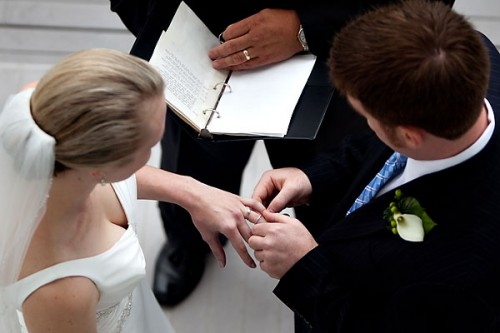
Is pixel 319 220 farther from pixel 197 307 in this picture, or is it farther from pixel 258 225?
pixel 197 307

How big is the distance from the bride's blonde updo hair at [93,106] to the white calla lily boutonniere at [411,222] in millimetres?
465

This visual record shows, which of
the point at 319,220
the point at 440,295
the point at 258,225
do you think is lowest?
the point at 319,220

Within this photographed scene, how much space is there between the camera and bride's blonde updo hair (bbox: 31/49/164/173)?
1.06 meters

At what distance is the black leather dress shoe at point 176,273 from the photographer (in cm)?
232

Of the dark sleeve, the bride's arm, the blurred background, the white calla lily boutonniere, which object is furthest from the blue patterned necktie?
the blurred background

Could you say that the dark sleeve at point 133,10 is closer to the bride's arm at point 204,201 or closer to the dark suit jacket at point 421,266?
the bride's arm at point 204,201

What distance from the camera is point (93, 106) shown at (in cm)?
106

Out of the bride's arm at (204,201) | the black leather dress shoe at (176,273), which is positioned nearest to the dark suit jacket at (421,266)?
the bride's arm at (204,201)

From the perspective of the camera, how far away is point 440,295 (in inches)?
46.1

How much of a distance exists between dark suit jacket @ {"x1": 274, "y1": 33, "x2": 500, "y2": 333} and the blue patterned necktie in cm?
8

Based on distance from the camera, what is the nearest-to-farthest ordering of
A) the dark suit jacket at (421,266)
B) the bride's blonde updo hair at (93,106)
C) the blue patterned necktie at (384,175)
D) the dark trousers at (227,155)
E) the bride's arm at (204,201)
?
the bride's blonde updo hair at (93,106) < the dark suit jacket at (421,266) < the blue patterned necktie at (384,175) < the bride's arm at (204,201) < the dark trousers at (227,155)

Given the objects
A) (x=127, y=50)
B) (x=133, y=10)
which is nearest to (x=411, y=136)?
(x=133, y=10)

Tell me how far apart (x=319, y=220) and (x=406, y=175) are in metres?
0.49

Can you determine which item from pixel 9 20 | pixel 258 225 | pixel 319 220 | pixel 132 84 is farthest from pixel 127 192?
pixel 9 20
